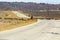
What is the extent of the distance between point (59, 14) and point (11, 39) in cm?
11554

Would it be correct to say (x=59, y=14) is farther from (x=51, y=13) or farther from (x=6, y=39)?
(x=6, y=39)

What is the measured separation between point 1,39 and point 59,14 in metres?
115

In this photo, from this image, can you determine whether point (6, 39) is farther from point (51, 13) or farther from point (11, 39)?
point (51, 13)

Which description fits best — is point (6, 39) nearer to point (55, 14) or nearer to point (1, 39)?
point (1, 39)

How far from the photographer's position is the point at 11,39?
18828mm

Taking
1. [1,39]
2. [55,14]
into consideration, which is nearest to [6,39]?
[1,39]

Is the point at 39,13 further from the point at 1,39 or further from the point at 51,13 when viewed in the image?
the point at 1,39

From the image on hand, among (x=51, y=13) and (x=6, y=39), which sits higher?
(x=6, y=39)

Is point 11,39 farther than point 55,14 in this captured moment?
No

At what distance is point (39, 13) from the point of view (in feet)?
455

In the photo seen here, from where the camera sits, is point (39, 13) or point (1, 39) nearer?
point (1, 39)

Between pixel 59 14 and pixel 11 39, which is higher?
pixel 11 39

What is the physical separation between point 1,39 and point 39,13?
11992cm

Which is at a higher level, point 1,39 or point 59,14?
point 1,39
